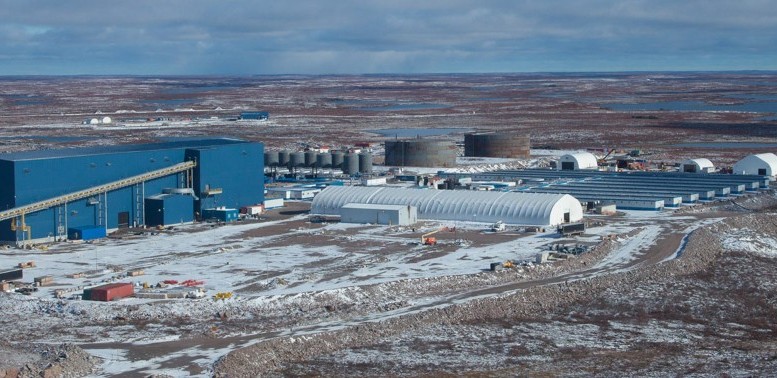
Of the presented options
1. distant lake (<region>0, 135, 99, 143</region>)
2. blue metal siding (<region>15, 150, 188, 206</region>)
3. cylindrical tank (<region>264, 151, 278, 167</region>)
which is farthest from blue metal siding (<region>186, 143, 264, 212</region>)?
distant lake (<region>0, 135, 99, 143</region>)

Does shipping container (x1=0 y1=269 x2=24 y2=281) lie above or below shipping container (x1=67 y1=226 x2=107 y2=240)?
below

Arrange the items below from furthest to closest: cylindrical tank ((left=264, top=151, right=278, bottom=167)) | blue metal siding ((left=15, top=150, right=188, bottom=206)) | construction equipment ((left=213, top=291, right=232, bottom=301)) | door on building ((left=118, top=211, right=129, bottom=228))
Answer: cylindrical tank ((left=264, top=151, right=278, bottom=167)), door on building ((left=118, top=211, right=129, bottom=228)), blue metal siding ((left=15, top=150, right=188, bottom=206)), construction equipment ((left=213, top=291, right=232, bottom=301))

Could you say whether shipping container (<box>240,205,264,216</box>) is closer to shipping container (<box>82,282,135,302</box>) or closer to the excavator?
the excavator

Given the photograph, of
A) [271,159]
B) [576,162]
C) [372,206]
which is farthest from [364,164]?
[372,206]

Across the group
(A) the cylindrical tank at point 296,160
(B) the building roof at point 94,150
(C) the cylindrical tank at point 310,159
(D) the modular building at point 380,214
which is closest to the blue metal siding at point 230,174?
(B) the building roof at point 94,150

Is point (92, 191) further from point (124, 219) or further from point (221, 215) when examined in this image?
point (221, 215)
